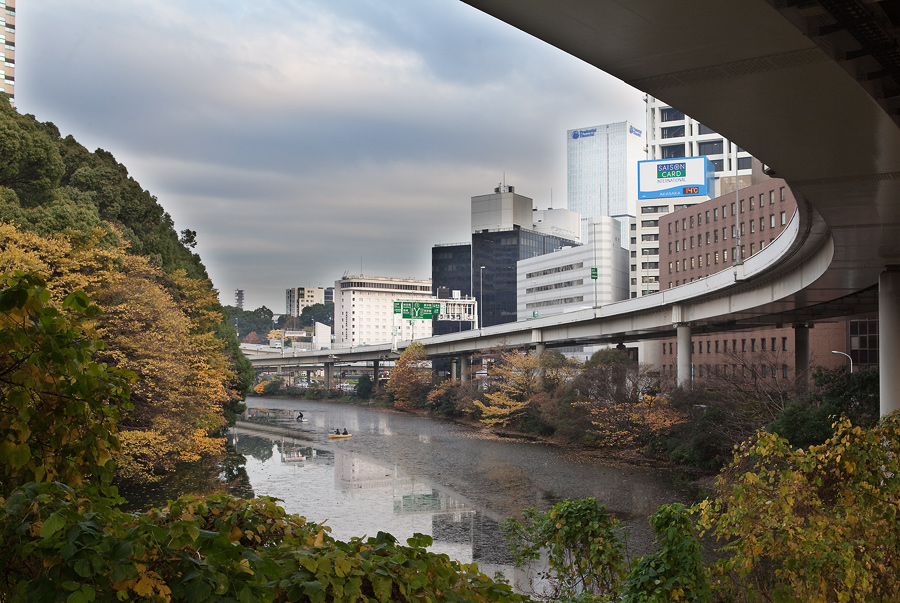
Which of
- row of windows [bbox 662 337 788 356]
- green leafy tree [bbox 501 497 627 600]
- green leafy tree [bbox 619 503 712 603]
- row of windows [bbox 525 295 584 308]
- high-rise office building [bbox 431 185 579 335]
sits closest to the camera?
green leafy tree [bbox 619 503 712 603]

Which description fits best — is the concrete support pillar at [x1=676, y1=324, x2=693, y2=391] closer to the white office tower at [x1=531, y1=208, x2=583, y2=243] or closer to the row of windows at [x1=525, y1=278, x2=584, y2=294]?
the row of windows at [x1=525, y1=278, x2=584, y2=294]

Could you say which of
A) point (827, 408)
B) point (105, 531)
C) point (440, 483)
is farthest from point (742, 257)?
point (105, 531)

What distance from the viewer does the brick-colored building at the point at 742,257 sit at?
61.1 metres

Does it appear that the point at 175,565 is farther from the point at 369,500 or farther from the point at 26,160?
the point at 26,160

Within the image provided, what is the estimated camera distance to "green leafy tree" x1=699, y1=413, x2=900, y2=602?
7880 millimetres

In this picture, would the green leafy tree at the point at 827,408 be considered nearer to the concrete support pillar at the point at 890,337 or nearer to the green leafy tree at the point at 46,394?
the concrete support pillar at the point at 890,337

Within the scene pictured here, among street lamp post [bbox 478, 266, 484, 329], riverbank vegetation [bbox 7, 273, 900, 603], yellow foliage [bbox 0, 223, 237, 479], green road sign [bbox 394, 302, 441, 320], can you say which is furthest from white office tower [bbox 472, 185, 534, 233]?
riverbank vegetation [bbox 7, 273, 900, 603]

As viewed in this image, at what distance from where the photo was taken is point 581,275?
4515 inches

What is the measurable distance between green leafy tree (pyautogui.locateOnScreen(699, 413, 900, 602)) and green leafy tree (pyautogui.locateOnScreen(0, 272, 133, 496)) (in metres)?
6.62

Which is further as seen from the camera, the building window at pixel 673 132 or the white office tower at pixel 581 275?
the building window at pixel 673 132

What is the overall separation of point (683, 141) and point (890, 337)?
308 ft

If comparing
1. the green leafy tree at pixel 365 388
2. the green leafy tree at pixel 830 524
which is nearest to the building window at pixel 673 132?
the green leafy tree at pixel 365 388

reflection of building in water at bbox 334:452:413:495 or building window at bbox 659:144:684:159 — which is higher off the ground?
building window at bbox 659:144:684:159

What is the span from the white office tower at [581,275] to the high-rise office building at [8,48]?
232ft
